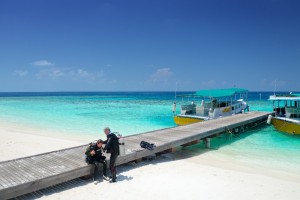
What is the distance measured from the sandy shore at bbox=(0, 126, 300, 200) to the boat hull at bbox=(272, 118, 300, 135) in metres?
A: 8.54

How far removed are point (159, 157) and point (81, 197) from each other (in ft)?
15.9

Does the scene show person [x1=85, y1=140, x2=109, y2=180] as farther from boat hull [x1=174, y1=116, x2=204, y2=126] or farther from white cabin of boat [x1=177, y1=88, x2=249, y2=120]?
white cabin of boat [x1=177, y1=88, x2=249, y2=120]

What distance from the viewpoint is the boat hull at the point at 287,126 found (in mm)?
16953

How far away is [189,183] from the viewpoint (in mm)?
8039

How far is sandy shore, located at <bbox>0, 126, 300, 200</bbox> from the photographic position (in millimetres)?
7105

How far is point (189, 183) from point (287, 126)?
504 inches

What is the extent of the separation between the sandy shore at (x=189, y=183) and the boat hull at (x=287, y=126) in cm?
854

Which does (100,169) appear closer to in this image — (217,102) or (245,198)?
(245,198)

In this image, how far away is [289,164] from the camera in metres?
11.0

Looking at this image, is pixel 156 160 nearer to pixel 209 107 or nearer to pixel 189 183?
pixel 189 183

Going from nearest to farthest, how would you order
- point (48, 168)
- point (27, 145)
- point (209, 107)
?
1. point (48, 168)
2. point (27, 145)
3. point (209, 107)

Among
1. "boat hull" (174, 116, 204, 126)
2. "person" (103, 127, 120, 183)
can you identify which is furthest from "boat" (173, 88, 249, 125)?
"person" (103, 127, 120, 183)

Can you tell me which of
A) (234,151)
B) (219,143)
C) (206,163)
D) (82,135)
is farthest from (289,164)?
(82,135)

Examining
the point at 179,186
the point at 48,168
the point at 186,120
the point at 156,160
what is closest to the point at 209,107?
the point at 186,120
